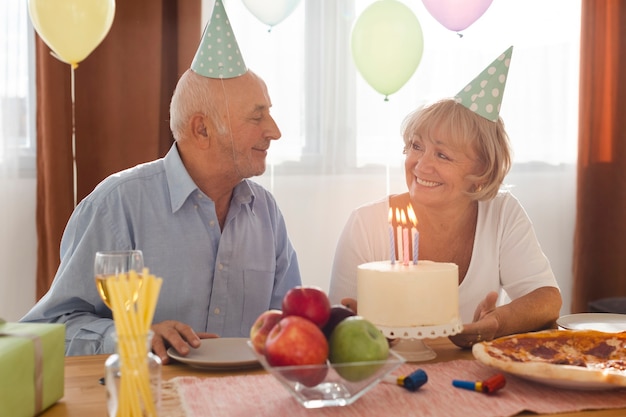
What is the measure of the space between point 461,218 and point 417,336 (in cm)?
92

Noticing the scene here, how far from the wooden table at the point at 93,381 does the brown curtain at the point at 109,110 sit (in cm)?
167

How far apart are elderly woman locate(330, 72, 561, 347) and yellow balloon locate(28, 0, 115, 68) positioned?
39.8 inches

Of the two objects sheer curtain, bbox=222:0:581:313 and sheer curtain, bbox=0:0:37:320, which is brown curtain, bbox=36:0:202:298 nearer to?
sheer curtain, bbox=0:0:37:320

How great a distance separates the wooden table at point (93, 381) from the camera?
1.19 metres

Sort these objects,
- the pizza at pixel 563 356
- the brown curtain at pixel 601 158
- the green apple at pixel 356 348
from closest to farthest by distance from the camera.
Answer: the green apple at pixel 356 348 → the pizza at pixel 563 356 → the brown curtain at pixel 601 158

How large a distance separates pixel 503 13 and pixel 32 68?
2.05 metres

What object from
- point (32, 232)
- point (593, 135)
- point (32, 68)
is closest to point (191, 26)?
point (32, 68)

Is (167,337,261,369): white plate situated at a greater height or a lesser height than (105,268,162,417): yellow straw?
lesser

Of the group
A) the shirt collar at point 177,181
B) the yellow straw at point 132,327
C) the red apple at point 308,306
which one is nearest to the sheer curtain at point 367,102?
the shirt collar at point 177,181

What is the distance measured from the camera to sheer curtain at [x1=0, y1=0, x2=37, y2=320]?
3.00 m

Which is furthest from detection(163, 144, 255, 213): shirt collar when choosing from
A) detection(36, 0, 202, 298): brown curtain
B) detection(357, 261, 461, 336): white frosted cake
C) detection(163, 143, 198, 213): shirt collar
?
detection(36, 0, 202, 298): brown curtain

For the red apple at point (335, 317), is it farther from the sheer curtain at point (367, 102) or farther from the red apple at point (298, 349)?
the sheer curtain at point (367, 102)

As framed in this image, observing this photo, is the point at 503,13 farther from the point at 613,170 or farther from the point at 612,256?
the point at 612,256

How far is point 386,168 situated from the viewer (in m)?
3.45
